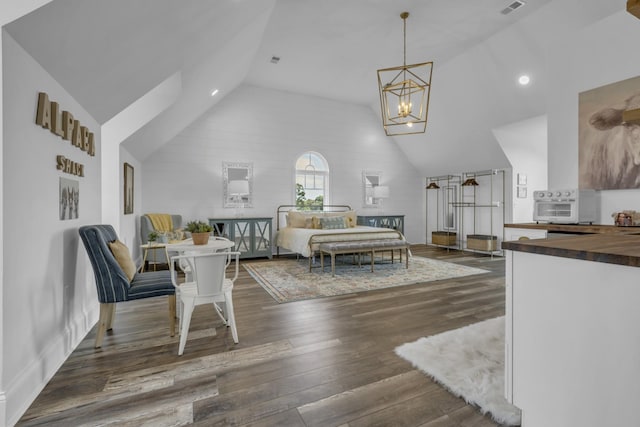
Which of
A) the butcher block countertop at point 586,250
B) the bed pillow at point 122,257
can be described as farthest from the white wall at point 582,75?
the bed pillow at point 122,257

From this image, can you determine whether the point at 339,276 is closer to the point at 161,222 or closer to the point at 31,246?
the point at 161,222

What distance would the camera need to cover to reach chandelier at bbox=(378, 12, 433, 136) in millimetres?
3600

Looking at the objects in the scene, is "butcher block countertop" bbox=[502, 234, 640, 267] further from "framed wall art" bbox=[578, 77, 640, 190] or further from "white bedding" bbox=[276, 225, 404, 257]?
"white bedding" bbox=[276, 225, 404, 257]

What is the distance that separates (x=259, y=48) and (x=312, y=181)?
319cm

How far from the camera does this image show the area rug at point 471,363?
1677 millimetres

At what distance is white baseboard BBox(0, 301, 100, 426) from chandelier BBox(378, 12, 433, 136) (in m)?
3.52

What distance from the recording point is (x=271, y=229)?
6500 mm

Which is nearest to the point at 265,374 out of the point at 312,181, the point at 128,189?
the point at 128,189

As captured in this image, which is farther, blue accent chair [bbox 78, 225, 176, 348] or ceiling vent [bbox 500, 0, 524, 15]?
ceiling vent [bbox 500, 0, 524, 15]

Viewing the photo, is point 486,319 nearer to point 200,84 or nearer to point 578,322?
point 578,322

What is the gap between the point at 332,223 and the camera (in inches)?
258

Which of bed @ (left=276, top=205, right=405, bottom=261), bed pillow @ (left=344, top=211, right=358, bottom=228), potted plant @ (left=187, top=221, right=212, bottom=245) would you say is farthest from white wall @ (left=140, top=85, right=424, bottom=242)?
potted plant @ (left=187, top=221, right=212, bottom=245)

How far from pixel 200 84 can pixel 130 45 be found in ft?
7.25

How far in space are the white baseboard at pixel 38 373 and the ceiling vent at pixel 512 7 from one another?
5.97 metres
